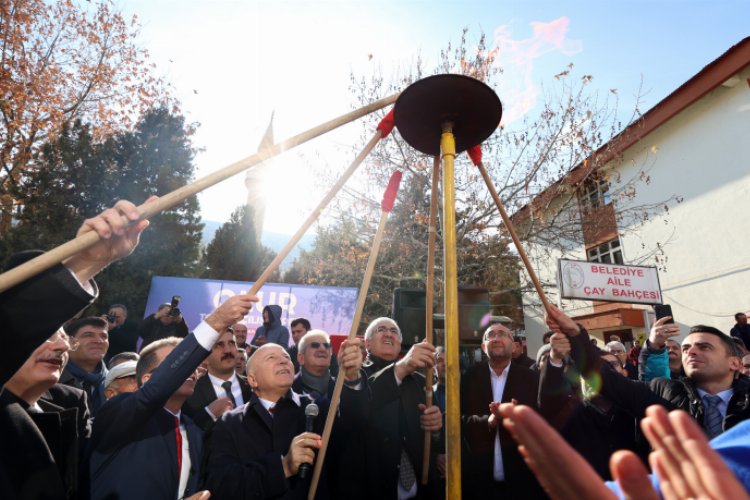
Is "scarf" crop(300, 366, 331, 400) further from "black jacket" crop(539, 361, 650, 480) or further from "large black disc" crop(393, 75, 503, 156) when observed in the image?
"large black disc" crop(393, 75, 503, 156)

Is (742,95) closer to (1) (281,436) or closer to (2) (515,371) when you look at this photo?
(2) (515,371)

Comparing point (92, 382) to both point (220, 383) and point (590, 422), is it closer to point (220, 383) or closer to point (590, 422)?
point (220, 383)

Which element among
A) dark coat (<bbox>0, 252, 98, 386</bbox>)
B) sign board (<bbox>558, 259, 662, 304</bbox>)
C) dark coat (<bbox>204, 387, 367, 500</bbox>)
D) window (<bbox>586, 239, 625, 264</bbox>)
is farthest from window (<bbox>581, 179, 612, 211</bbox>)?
dark coat (<bbox>0, 252, 98, 386</bbox>)

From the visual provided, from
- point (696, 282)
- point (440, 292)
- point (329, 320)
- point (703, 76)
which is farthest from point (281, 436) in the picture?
point (703, 76)

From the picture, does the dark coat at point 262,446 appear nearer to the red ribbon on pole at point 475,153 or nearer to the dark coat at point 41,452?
the dark coat at point 41,452

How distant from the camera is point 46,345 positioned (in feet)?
7.66

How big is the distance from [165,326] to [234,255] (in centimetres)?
2360

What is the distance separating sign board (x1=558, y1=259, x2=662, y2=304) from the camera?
10095 mm

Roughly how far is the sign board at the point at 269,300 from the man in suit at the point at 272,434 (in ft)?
24.3

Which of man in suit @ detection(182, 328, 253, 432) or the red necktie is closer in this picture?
the red necktie

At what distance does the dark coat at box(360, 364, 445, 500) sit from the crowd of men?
12 mm

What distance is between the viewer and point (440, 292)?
14.1 metres

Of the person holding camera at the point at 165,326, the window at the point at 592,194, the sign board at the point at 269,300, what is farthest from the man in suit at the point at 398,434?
the window at the point at 592,194

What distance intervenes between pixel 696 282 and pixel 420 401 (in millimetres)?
14964
